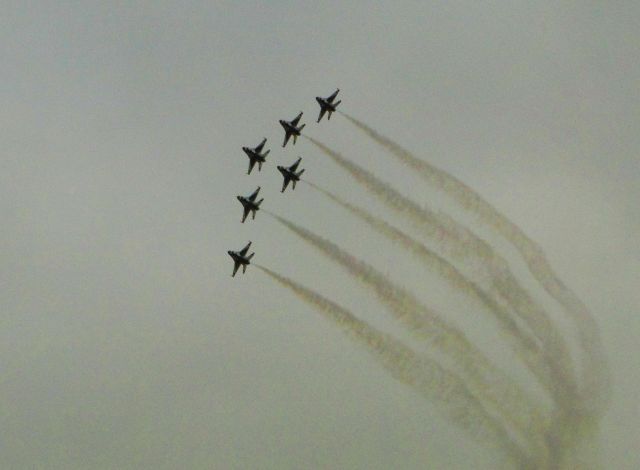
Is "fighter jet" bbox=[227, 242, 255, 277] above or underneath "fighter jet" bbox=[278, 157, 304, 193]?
underneath

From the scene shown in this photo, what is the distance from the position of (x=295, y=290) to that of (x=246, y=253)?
10353 millimetres

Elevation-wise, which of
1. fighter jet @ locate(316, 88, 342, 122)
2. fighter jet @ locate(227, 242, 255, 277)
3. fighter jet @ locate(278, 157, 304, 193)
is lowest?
fighter jet @ locate(227, 242, 255, 277)

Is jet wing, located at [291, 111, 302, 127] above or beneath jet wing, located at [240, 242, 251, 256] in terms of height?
above

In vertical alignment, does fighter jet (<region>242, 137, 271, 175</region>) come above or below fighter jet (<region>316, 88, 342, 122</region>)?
below

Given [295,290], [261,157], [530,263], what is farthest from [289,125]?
[530,263]

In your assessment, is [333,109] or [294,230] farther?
[333,109]

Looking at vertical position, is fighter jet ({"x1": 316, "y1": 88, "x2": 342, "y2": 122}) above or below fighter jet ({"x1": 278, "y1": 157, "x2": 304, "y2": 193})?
above

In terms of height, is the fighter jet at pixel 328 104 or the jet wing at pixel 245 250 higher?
the fighter jet at pixel 328 104

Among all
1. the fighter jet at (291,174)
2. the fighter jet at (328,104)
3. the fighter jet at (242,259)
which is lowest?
the fighter jet at (242,259)

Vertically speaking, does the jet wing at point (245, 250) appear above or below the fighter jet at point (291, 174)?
below

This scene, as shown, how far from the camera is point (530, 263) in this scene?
73188 millimetres

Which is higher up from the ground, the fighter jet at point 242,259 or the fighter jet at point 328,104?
the fighter jet at point 328,104

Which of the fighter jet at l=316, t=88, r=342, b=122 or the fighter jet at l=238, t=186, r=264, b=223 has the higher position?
the fighter jet at l=316, t=88, r=342, b=122

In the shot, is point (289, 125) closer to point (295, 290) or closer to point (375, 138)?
point (375, 138)
